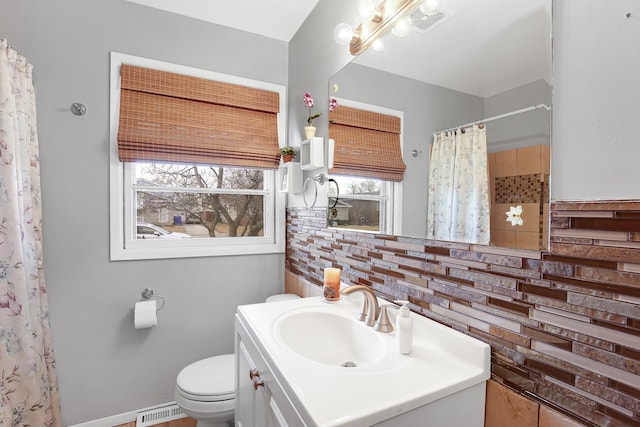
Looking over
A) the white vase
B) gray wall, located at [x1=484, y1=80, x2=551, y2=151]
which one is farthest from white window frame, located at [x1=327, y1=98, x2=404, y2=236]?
the white vase

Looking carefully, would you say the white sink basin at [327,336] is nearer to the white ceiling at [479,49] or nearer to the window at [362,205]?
the window at [362,205]

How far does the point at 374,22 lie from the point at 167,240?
1.72m

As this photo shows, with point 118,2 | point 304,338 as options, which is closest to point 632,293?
point 304,338

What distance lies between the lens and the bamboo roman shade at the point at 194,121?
1.80 metres

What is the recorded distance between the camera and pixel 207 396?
1458 millimetres

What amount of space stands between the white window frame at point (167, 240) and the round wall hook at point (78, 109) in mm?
127

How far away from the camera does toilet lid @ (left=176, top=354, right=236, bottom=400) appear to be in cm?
147

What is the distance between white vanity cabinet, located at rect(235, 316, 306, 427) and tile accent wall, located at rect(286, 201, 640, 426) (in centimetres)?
56

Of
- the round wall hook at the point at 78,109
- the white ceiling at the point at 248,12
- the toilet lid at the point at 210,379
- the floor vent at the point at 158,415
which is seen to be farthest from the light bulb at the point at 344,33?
Result: the floor vent at the point at 158,415

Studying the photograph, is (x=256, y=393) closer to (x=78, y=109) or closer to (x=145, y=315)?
(x=145, y=315)

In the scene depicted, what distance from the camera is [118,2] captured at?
5.89 ft

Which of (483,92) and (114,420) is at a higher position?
(483,92)

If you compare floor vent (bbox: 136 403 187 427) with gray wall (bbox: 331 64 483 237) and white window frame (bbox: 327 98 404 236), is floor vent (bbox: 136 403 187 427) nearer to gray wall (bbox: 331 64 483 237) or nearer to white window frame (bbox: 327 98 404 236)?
white window frame (bbox: 327 98 404 236)

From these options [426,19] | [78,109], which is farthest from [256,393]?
[78,109]
